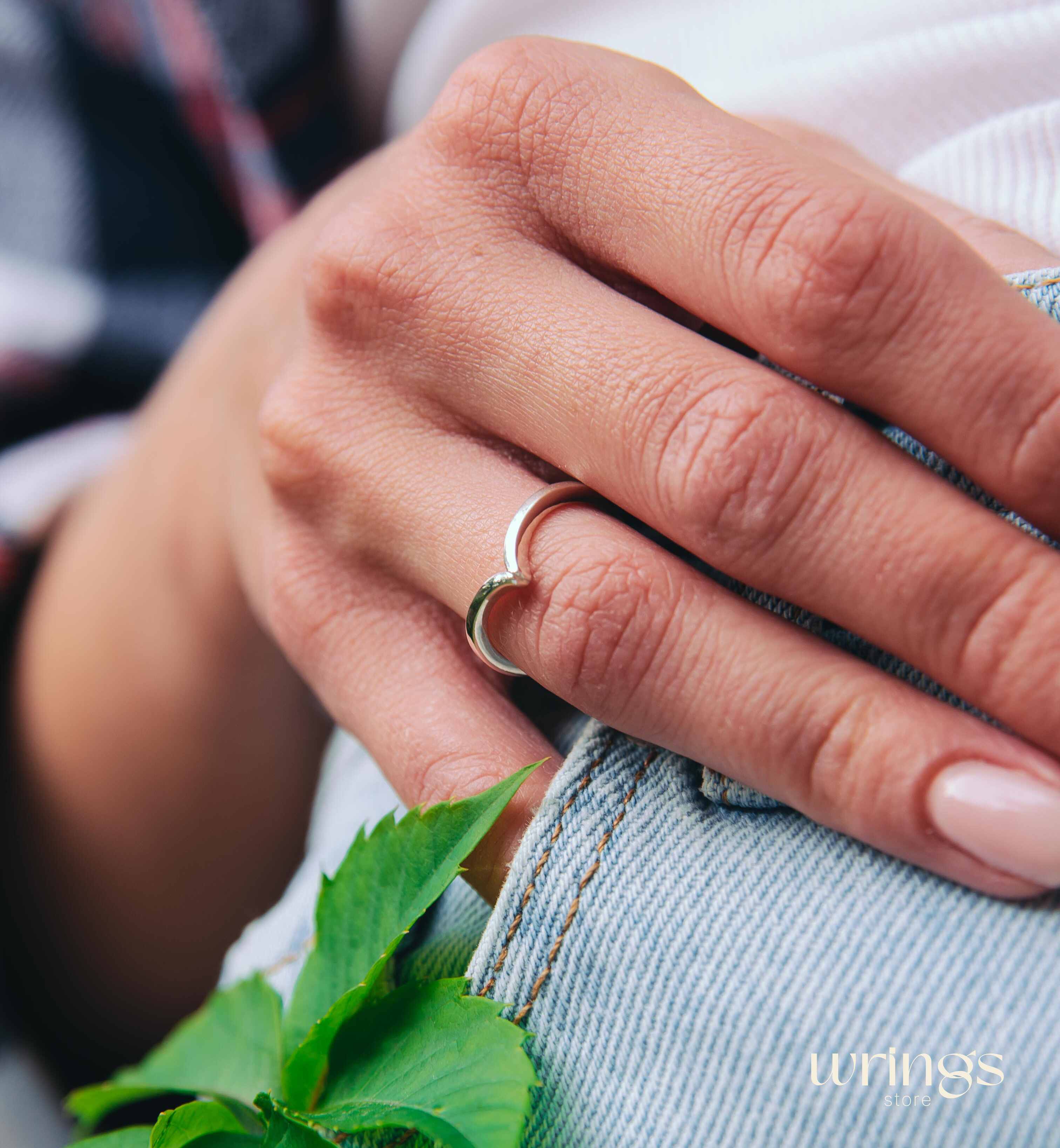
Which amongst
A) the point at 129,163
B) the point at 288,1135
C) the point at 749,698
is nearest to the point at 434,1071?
the point at 288,1135

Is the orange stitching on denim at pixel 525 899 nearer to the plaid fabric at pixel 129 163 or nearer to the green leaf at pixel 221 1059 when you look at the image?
the green leaf at pixel 221 1059

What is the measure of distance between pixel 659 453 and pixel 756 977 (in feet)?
0.56

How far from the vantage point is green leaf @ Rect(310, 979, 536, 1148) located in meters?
0.26

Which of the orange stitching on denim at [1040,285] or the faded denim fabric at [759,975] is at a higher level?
the orange stitching on denim at [1040,285]

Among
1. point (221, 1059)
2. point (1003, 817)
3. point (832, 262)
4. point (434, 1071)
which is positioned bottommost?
point (221, 1059)

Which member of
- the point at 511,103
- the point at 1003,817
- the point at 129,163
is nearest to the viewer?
the point at 1003,817

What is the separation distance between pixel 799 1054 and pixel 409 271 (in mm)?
325

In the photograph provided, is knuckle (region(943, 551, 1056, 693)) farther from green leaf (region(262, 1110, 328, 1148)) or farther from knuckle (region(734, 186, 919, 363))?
green leaf (region(262, 1110, 328, 1148))

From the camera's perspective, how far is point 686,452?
12.9 inches

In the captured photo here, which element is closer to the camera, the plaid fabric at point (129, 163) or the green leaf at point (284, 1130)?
the green leaf at point (284, 1130)

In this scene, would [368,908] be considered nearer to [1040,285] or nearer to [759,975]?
[759,975]

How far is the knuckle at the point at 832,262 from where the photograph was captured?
307 mm

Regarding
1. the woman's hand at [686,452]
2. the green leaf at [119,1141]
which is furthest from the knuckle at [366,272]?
the green leaf at [119,1141]

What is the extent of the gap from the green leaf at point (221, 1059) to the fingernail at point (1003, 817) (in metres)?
0.24
